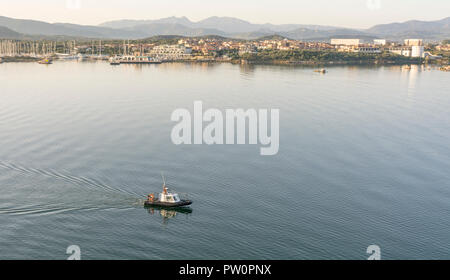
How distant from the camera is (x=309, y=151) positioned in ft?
53.6

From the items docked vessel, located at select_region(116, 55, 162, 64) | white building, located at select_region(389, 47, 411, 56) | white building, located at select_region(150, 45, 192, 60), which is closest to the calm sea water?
docked vessel, located at select_region(116, 55, 162, 64)

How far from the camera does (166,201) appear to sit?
11.5 meters

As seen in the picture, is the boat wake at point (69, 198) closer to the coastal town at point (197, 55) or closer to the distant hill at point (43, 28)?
the coastal town at point (197, 55)

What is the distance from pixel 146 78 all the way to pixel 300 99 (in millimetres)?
16660

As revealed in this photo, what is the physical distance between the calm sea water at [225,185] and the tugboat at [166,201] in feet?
0.75

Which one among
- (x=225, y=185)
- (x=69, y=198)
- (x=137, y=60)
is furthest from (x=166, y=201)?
(x=137, y=60)

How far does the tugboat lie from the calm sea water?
23cm

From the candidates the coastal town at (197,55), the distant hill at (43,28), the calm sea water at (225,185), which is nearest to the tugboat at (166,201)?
the calm sea water at (225,185)

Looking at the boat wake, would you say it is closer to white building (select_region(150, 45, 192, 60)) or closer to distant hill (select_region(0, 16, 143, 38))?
white building (select_region(150, 45, 192, 60))

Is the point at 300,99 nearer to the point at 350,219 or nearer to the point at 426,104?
the point at 426,104

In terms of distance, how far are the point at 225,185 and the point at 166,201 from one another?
2.13 meters

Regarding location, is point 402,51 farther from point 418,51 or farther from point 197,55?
point 197,55

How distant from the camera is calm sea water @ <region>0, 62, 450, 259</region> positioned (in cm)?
984
